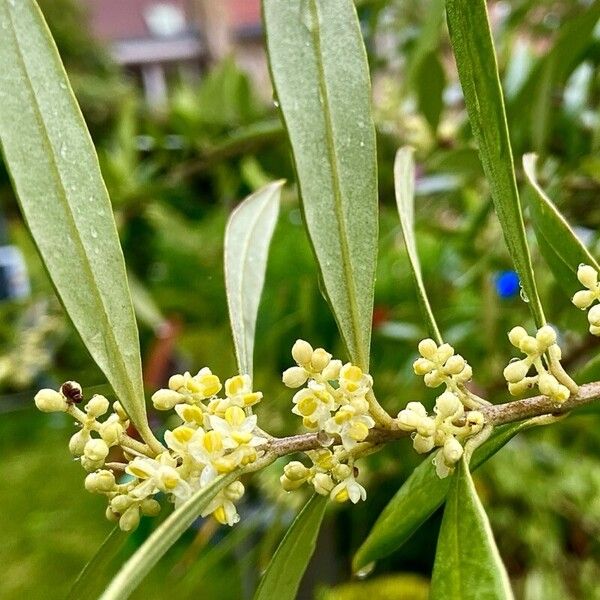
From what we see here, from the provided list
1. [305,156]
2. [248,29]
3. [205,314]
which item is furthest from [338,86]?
[248,29]

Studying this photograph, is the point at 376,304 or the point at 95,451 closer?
the point at 95,451

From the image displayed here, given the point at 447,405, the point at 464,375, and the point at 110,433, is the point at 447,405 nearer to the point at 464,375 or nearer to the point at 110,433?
the point at 464,375

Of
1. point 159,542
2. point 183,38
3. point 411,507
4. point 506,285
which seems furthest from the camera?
point 183,38

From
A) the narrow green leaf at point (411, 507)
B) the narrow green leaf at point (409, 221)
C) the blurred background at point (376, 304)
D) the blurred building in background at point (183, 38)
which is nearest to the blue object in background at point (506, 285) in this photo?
the blurred background at point (376, 304)

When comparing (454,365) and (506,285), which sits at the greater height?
(454,365)

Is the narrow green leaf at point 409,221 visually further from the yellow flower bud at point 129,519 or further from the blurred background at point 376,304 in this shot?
the blurred background at point 376,304

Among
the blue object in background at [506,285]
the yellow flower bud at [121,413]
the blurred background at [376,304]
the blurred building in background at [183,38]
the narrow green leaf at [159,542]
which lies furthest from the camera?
the blurred building in background at [183,38]

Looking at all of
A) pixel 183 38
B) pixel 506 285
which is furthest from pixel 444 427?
pixel 183 38

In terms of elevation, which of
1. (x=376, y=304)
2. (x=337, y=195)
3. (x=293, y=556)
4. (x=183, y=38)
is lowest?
(x=376, y=304)
